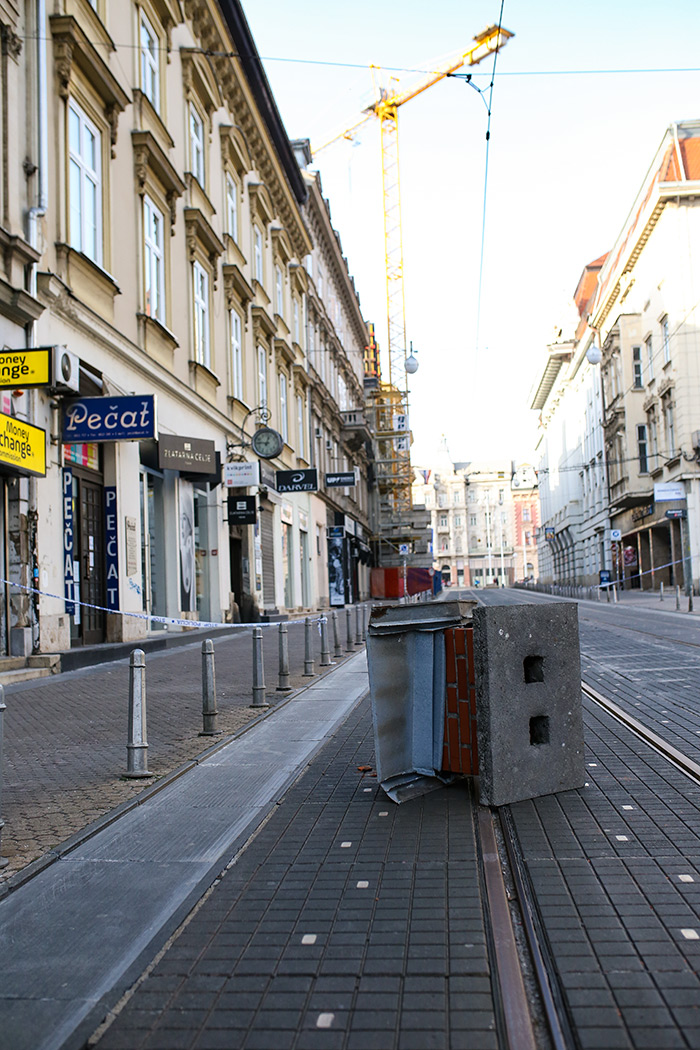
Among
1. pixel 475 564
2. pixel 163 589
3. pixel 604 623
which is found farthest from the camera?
pixel 475 564

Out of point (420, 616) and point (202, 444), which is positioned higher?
point (202, 444)

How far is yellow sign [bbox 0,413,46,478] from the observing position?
36.7 ft

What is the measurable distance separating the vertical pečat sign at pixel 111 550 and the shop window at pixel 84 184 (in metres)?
3.81

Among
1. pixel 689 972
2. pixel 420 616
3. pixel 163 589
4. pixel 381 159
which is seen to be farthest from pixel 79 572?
pixel 381 159

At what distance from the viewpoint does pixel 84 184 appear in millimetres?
14945

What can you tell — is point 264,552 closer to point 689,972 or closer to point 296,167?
point 296,167

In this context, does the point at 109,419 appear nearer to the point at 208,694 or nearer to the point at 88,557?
the point at 88,557

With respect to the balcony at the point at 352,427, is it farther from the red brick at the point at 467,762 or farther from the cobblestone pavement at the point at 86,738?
the red brick at the point at 467,762

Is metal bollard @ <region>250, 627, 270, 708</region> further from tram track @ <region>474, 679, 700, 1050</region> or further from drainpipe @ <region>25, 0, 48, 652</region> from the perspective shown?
tram track @ <region>474, 679, 700, 1050</region>

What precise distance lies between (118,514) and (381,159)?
5850cm

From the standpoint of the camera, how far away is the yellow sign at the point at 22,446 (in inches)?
440

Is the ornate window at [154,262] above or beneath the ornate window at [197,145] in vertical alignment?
beneath

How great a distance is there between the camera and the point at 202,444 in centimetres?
1961

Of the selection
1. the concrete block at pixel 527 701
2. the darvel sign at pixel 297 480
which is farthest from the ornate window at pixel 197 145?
the concrete block at pixel 527 701
